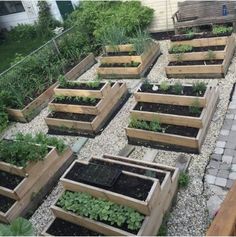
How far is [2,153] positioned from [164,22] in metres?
7.40

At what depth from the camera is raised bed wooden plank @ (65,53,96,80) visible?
10.2 m

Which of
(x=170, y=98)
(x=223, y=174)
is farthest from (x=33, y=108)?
(x=223, y=174)

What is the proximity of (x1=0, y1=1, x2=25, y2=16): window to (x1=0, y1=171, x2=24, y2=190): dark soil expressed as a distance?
12.0m

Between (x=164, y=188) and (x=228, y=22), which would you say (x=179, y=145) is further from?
(x=228, y=22)

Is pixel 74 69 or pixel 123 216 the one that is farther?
pixel 74 69

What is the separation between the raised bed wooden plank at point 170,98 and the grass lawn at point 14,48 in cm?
794

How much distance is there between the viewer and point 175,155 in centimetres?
635

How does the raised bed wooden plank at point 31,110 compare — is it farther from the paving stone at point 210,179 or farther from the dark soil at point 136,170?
the paving stone at point 210,179

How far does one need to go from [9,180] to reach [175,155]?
3103 mm

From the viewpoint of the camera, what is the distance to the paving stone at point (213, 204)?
16.6 feet

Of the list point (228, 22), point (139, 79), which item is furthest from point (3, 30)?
point (228, 22)

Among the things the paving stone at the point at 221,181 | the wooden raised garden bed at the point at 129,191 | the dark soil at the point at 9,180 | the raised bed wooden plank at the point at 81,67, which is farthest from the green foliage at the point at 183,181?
the raised bed wooden plank at the point at 81,67

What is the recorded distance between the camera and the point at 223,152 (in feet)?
20.0

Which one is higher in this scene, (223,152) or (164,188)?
(164,188)
